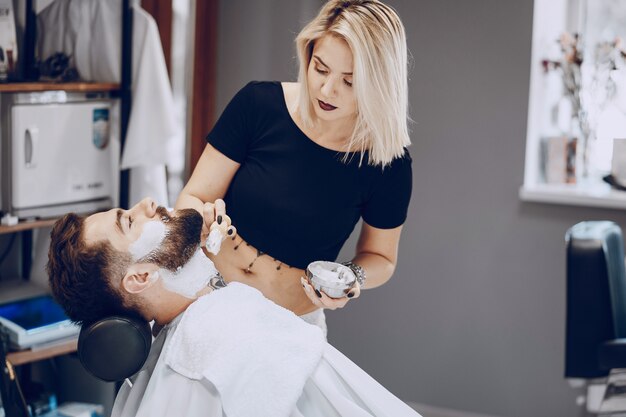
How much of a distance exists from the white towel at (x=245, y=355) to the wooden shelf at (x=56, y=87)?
125cm

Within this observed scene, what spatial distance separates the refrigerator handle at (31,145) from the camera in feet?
8.80

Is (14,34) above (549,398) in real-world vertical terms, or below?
above

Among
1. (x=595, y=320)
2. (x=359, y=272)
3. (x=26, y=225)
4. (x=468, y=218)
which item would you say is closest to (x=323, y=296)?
(x=359, y=272)

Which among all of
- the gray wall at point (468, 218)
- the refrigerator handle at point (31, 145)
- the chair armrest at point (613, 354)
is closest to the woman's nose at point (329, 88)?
the chair armrest at point (613, 354)

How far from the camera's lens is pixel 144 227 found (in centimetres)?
168

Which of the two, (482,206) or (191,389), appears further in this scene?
(482,206)

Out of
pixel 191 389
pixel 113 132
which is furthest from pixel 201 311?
pixel 113 132

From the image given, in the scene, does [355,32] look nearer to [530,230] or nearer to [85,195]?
[85,195]

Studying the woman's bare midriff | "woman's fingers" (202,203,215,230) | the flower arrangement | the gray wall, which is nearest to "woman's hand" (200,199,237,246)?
"woman's fingers" (202,203,215,230)

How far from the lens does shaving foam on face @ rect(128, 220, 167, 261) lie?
1.66 m

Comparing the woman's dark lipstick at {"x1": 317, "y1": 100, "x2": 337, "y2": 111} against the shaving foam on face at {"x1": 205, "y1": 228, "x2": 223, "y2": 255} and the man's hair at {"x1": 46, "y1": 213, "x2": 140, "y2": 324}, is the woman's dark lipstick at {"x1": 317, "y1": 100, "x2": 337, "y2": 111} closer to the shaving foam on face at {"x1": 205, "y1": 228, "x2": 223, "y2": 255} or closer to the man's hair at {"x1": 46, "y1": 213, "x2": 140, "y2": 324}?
the shaving foam on face at {"x1": 205, "y1": 228, "x2": 223, "y2": 255}

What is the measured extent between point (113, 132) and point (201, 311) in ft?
4.76

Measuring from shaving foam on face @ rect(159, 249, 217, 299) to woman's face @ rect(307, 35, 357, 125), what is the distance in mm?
428

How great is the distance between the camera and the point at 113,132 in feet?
9.71
